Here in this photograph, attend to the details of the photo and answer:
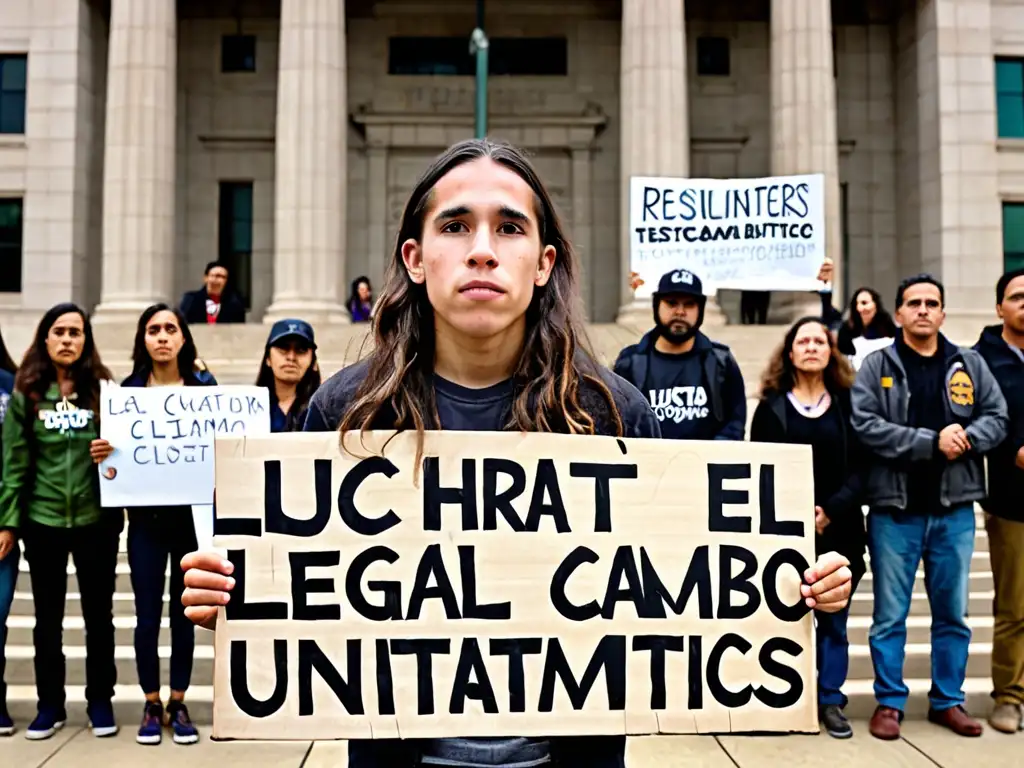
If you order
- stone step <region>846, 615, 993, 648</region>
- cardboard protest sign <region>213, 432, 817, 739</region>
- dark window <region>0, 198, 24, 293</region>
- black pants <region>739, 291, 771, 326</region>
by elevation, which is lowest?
stone step <region>846, 615, 993, 648</region>

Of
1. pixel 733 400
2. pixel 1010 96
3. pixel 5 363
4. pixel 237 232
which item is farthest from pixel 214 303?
pixel 1010 96

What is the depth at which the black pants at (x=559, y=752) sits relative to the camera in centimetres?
215

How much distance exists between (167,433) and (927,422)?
471 cm

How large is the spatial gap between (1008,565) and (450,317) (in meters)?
5.46

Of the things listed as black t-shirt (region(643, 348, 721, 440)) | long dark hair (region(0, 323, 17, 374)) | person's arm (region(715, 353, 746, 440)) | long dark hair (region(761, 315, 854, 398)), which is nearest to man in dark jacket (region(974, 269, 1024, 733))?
long dark hair (region(761, 315, 854, 398))

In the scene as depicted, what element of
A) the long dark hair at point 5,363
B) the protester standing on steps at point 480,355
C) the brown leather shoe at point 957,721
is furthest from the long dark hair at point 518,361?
the long dark hair at point 5,363

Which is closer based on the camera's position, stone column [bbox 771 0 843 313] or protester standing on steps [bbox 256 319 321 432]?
protester standing on steps [bbox 256 319 321 432]

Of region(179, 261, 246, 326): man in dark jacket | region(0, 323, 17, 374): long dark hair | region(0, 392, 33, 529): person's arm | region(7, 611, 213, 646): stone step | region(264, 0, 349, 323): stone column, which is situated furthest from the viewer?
region(264, 0, 349, 323): stone column

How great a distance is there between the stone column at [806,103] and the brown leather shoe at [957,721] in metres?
13.9

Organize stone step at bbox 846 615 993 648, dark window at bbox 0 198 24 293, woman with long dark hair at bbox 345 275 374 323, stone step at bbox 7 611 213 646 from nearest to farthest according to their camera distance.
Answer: stone step at bbox 7 611 213 646 < stone step at bbox 846 615 993 648 < woman with long dark hair at bbox 345 275 374 323 < dark window at bbox 0 198 24 293

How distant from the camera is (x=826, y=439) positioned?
239 inches

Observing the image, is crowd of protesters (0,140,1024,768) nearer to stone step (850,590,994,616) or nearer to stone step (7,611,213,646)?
stone step (7,611,213,646)

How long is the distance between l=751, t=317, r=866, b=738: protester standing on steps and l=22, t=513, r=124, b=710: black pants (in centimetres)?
420

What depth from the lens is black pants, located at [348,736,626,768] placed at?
215cm
